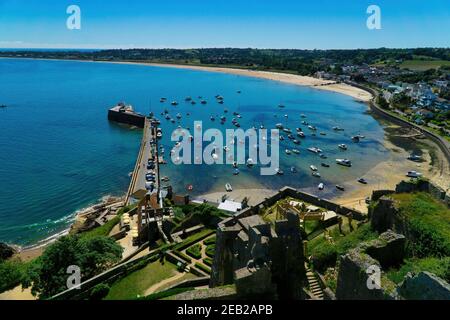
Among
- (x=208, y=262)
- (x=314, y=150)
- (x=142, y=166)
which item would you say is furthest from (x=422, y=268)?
(x=314, y=150)

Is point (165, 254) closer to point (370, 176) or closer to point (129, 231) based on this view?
point (129, 231)

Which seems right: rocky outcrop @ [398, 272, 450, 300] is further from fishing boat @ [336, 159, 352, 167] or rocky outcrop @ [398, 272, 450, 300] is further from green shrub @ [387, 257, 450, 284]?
fishing boat @ [336, 159, 352, 167]

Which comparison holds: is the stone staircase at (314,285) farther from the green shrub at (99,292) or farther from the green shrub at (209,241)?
the green shrub at (99,292)

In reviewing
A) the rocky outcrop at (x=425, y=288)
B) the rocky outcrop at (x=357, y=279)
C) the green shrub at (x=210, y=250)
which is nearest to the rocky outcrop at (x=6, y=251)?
the green shrub at (x=210, y=250)

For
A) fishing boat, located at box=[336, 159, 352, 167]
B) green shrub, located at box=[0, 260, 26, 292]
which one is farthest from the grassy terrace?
fishing boat, located at box=[336, 159, 352, 167]

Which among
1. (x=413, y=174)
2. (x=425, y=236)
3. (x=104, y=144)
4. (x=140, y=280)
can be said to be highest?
(x=425, y=236)

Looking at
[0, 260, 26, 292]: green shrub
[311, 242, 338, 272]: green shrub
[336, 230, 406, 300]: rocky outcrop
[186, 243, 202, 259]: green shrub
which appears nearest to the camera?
[336, 230, 406, 300]: rocky outcrop

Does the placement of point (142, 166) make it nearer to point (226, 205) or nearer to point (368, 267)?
point (226, 205)
